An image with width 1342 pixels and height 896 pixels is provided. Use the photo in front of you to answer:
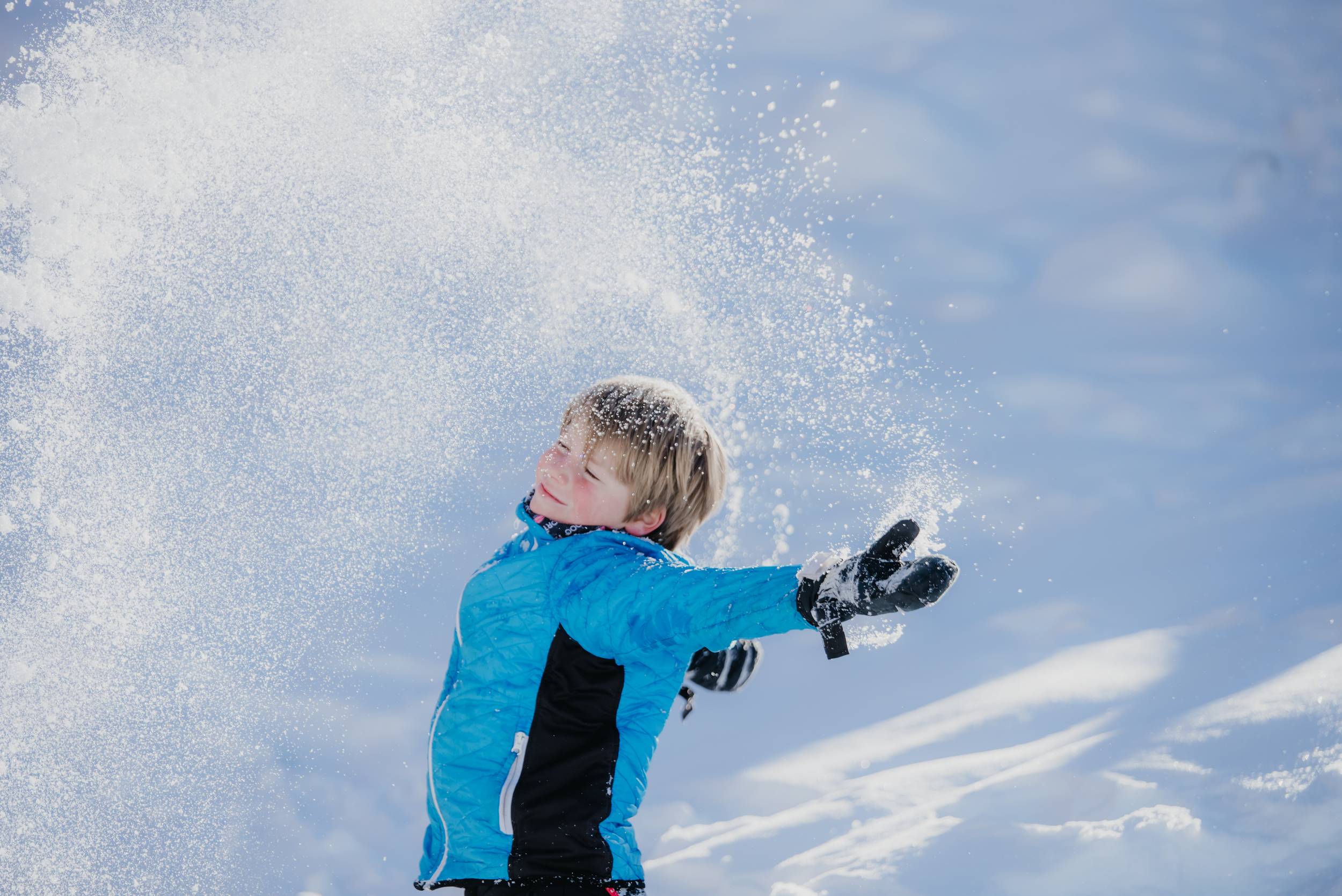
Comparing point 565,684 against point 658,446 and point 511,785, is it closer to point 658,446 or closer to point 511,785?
point 511,785

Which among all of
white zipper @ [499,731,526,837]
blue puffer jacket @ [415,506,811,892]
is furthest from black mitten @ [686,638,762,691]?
white zipper @ [499,731,526,837]

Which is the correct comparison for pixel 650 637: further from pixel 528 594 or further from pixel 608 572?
pixel 528 594

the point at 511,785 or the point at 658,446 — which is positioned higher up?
the point at 658,446

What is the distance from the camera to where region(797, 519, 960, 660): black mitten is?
89.6 inches

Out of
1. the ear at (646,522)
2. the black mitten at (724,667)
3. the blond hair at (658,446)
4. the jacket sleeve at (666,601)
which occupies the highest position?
the blond hair at (658,446)

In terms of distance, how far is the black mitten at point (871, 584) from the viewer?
2.28m

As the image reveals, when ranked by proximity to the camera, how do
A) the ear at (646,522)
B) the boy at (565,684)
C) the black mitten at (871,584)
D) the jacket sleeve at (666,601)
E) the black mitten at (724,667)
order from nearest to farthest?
the black mitten at (871,584), the jacket sleeve at (666,601), the boy at (565,684), the ear at (646,522), the black mitten at (724,667)

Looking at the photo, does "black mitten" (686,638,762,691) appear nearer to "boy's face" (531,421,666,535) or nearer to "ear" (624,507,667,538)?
"ear" (624,507,667,538)

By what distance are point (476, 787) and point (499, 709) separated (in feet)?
0.80

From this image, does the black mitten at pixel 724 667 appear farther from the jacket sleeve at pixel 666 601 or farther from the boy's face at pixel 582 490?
Result: the jacket sleeve at pixel 666 601

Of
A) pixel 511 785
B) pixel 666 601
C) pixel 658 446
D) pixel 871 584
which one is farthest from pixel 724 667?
pixel 871 584

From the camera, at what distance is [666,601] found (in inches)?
111

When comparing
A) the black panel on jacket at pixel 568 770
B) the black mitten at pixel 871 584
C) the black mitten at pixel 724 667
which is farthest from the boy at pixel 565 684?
the black mitten at pixel 724 667

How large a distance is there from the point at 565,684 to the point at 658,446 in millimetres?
904
